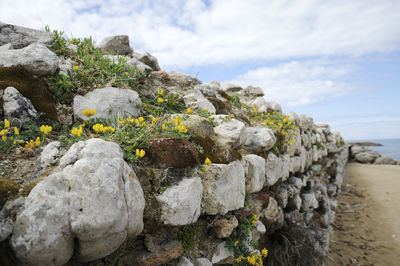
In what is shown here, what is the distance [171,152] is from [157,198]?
45 cm

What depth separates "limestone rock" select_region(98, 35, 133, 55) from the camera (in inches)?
217

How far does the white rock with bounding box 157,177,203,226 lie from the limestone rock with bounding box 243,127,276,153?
1768 millimetres

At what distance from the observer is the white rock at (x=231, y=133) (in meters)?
3.18

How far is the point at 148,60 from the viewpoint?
539 centimetres

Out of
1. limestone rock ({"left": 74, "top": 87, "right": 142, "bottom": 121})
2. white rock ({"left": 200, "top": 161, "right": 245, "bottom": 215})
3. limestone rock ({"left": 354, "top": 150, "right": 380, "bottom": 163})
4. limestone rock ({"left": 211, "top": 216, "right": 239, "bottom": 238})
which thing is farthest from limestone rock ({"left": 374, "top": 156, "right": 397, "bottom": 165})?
limestone rock ({"left": 74, "top": 87, "right": 142, "bottom": 121})

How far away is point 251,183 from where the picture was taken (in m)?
3.41

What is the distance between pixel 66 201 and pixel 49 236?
20 cm

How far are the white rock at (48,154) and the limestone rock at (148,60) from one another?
3674 mm

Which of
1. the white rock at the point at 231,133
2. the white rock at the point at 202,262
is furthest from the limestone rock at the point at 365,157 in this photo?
the white rock at the point at 202,262

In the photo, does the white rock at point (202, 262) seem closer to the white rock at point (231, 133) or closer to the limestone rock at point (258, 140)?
the white rock at point (231, 133)

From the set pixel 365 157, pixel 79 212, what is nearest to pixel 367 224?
pixel 79 212

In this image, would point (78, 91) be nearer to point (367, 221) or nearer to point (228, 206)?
point (228, 206)

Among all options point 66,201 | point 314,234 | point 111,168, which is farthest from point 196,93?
point 314,234

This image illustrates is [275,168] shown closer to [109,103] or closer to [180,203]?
[180,203]
